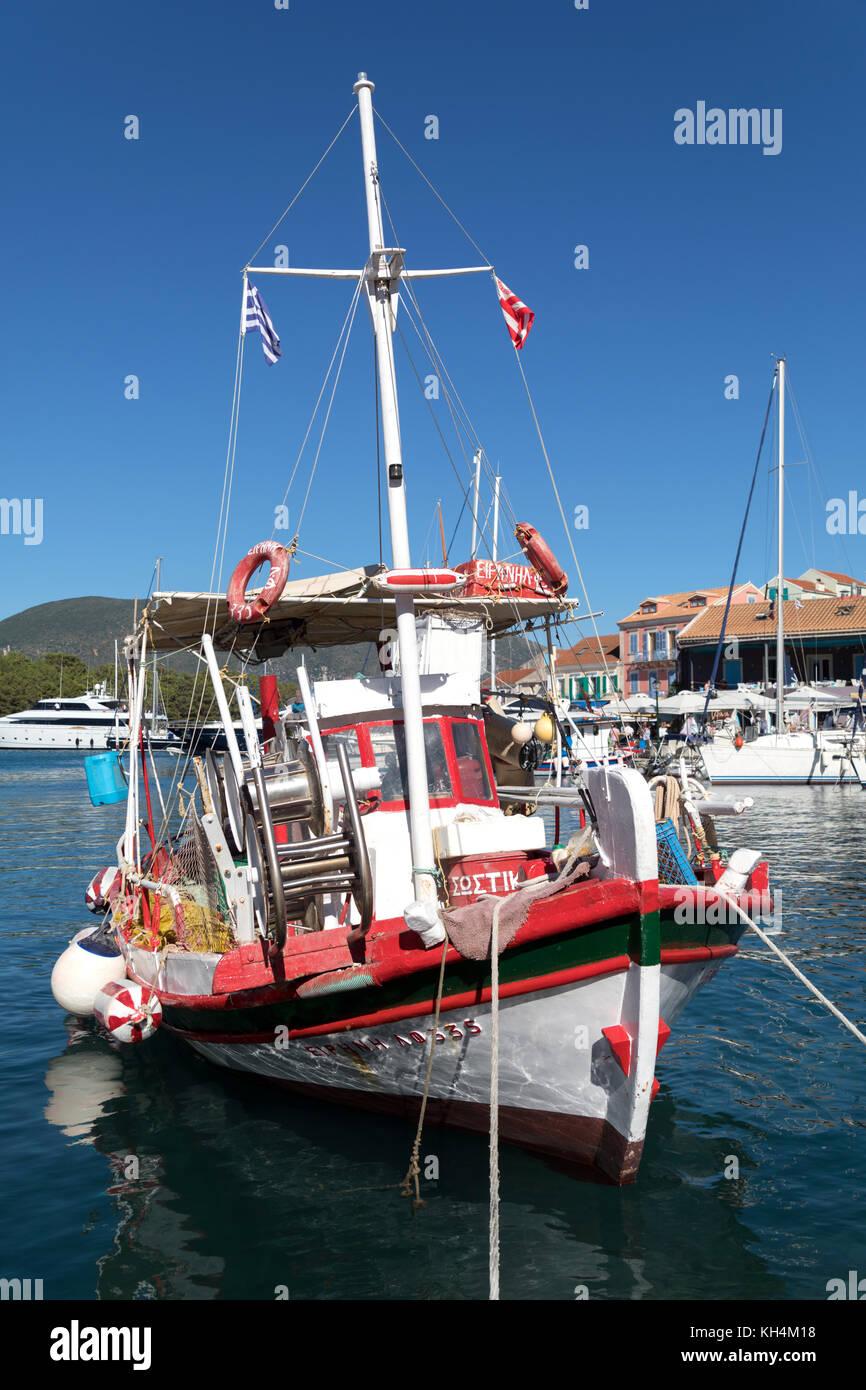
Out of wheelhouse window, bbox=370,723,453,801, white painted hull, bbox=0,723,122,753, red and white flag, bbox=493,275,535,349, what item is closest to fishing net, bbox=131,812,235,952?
wheelhouse window, bbox=370,723,453,801

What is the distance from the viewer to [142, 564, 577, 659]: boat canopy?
37.6ft

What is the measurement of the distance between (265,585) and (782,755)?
38.6 metres

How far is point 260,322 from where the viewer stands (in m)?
12.0

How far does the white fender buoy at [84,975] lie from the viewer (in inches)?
472

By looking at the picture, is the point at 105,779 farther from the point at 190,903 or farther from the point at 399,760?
the point at 399,760

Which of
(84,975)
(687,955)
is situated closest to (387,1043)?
(687,955)

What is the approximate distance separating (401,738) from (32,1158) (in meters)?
5.03

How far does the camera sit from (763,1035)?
11.7 meters

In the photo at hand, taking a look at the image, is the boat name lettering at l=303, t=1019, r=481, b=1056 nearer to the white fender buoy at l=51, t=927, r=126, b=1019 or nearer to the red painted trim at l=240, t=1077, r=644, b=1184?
the red painted trim at l=240, t=1077, r=644, b=1184

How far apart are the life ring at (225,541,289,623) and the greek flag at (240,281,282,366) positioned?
133 inches

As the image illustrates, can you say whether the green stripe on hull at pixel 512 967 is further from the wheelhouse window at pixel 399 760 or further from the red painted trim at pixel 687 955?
the wheelhouse window at pixel 399 760

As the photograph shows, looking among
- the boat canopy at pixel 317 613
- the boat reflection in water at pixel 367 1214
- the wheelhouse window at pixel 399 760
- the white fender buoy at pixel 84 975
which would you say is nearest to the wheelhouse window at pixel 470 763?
the wheelhouse window at pixel 399 760

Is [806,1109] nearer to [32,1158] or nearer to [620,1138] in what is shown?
[620,1138]

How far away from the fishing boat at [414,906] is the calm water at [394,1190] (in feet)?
1.49
